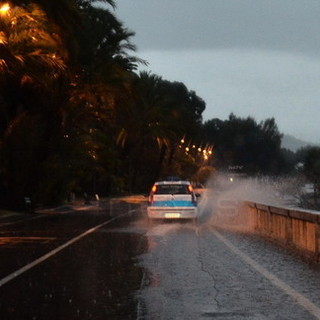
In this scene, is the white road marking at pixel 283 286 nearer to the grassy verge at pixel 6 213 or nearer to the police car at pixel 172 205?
the police car at pixel 172 205

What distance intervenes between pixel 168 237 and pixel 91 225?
20.6 feet

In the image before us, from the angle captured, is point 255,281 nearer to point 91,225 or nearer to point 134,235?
point 134,235

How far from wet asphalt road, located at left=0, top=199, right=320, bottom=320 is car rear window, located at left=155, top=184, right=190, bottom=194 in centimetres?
648

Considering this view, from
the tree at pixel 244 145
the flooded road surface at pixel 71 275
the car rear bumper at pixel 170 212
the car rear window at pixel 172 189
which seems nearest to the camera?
the flooded road surface at pixel 71 275

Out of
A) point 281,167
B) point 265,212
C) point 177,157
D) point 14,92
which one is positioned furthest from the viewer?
point 281,167

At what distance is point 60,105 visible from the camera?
137 feet

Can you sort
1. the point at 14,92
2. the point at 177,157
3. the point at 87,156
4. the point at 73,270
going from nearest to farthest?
the point at 73,270 → the point at 14,92 → the point at 87,156 → the point at 177,157

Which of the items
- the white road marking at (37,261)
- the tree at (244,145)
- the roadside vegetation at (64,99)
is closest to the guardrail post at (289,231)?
the white road marking at (37,261)

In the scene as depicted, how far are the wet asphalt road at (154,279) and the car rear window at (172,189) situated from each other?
648cm

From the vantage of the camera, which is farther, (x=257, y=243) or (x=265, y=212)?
(x=265, y=212)

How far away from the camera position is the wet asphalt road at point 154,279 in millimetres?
8977

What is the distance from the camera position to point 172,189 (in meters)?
27.1

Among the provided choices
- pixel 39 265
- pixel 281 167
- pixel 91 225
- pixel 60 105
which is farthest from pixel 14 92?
pixel 281 167

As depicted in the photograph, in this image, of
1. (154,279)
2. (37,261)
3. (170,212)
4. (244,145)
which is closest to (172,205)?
(170,212)
